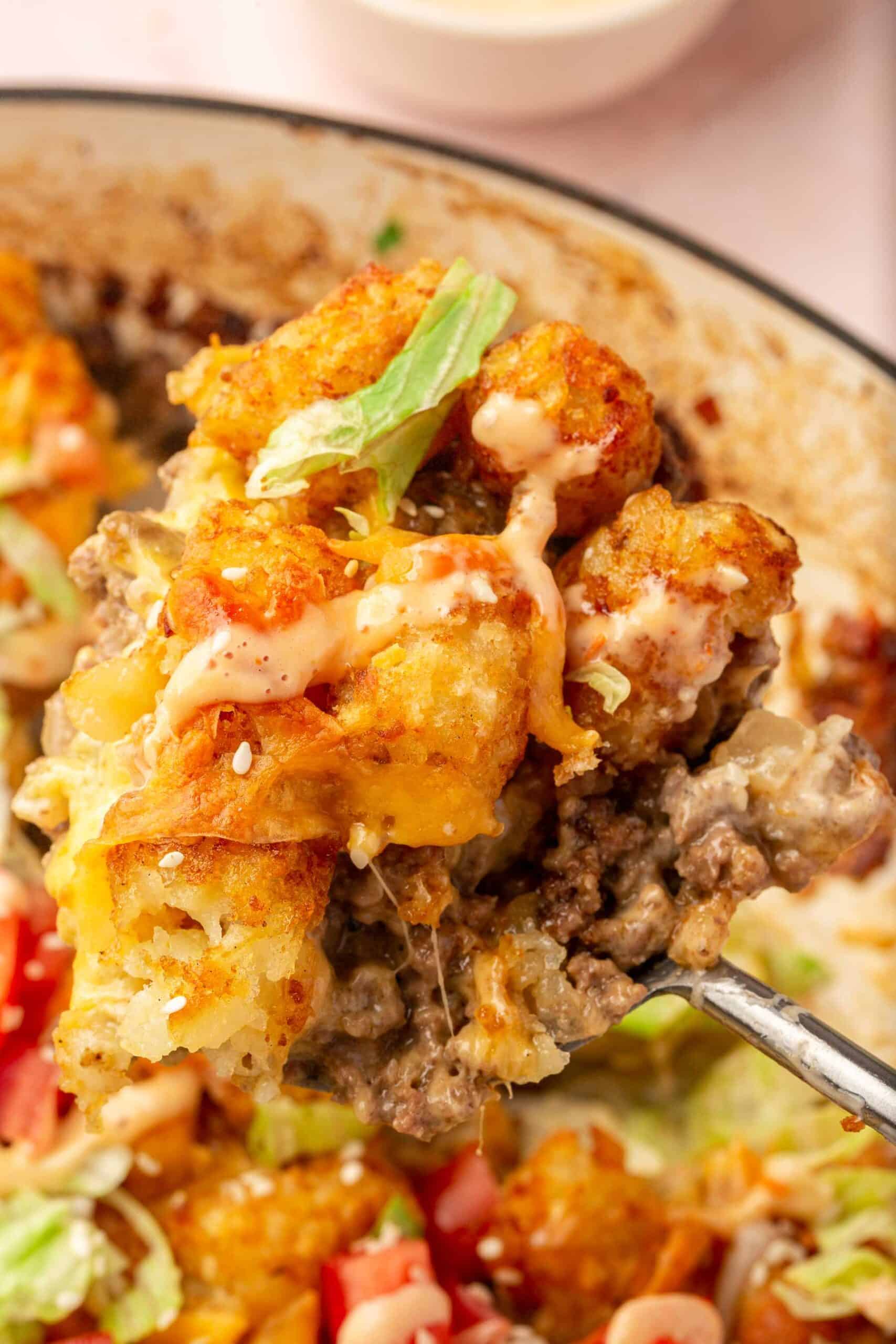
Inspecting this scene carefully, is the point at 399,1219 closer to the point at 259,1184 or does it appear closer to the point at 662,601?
the point at 259,1184

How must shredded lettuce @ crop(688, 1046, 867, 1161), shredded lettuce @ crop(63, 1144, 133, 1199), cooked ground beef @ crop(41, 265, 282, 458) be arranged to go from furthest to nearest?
cooked ground beef @ crop(41, 265, 282, 458)
shredded lettuce @ crop(688, 1046, 867, 1161)
shredded lettuce @ crop(63, 1144, 133, 1199)

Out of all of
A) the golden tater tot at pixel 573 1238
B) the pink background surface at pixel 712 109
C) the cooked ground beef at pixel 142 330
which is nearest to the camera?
the golden tater tot at pixel 573 1238

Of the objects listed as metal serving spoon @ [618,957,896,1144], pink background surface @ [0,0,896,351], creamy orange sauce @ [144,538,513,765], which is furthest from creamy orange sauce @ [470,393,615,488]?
pink background surface @ [0,0,896,351]

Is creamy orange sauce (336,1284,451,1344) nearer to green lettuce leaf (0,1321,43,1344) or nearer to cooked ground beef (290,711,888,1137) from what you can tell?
green lettuce leaf (0,1321,43,1344)

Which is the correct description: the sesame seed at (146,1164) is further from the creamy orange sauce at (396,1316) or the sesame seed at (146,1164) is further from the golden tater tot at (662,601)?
the golden tater tot at (662,601)

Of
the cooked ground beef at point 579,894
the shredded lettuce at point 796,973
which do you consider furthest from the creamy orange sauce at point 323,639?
the shredded lettuce at point 796,973

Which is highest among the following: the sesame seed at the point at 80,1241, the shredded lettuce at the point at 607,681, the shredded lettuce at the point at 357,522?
the shredded lettuce at the point at 357,522

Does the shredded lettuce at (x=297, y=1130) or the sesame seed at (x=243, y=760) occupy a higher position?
the sesame seed at (x=243, y=760)
